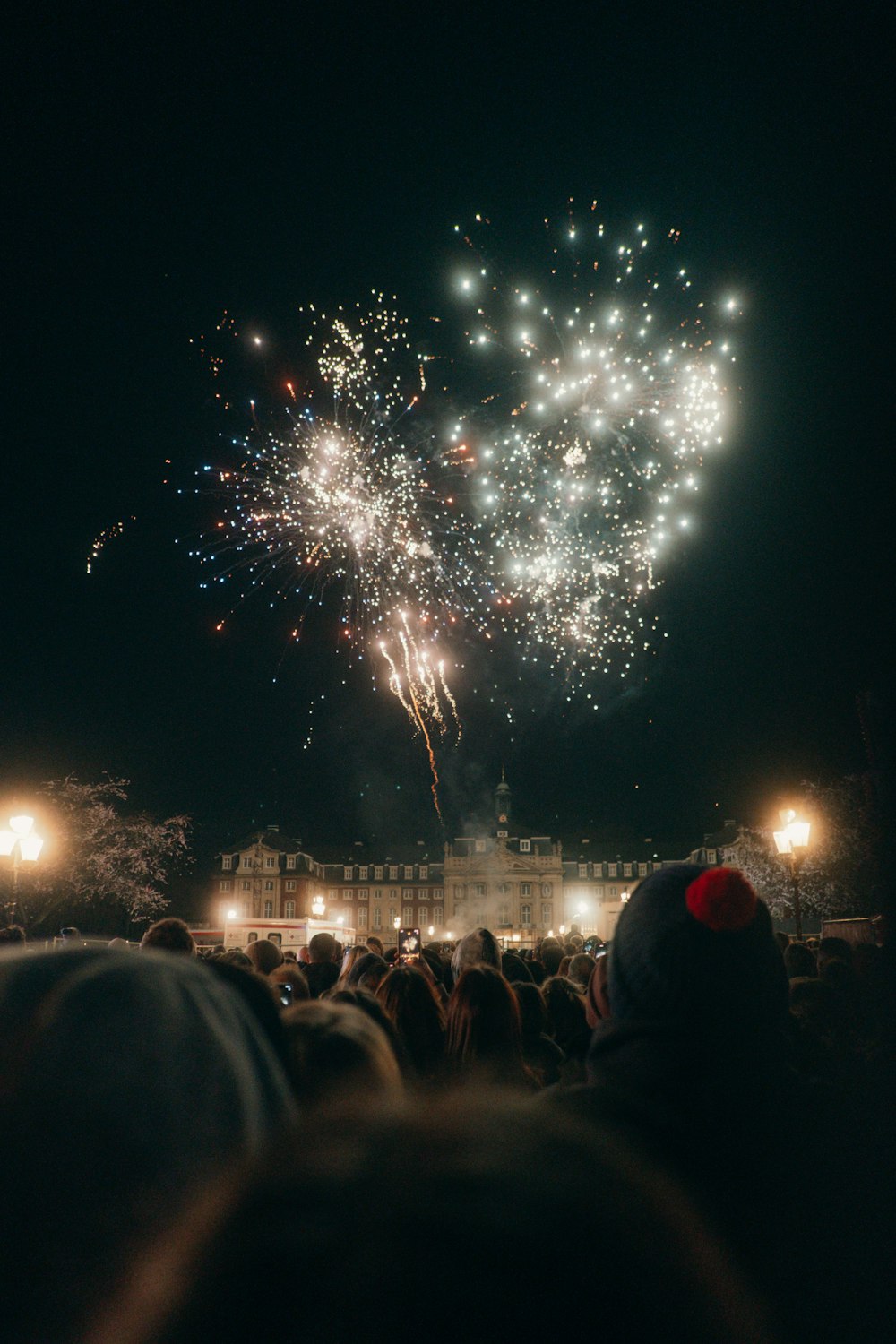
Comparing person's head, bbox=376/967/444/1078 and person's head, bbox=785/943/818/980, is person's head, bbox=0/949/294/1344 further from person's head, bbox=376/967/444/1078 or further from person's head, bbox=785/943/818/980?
person's head, bbox=785/943/818/980

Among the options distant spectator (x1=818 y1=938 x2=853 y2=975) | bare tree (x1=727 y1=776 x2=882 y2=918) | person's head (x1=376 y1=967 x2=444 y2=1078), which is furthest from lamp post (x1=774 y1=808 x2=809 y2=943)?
bare tree (x1=727 y1=776 x2=882 y2=918)

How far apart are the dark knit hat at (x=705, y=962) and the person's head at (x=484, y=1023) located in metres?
2.16

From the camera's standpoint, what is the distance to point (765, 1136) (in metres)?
2.20

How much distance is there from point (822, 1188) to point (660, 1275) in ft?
5.56

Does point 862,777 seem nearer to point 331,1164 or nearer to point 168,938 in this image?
point 168,938

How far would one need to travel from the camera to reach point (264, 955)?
27.8 ft

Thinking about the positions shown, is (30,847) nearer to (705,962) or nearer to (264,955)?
(264,955)

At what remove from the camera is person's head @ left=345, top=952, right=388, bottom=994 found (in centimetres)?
704

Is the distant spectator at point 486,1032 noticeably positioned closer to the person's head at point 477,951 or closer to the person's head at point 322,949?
the person's head at point 477,951

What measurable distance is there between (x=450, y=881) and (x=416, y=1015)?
88.2 m

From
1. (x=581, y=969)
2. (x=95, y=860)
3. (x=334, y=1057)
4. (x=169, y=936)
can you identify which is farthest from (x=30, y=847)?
(x=95, y=860)

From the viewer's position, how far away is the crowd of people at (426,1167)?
0.73 m

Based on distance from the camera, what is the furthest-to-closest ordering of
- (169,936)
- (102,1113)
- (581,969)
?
1. (581,969)
2. (169,936)
3. (102,1113)

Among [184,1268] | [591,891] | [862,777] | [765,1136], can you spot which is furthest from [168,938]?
[591,891]
